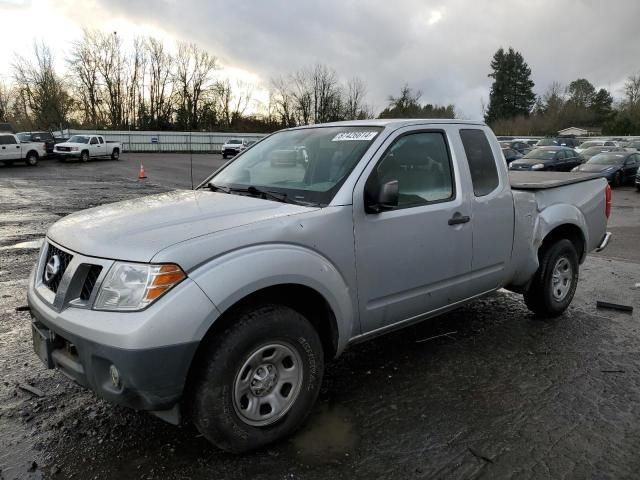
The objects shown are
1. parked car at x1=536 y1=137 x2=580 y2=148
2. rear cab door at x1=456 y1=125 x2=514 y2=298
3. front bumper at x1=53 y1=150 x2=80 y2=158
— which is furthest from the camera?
parked car at x1=536 y1=137 x2=580 y2=148

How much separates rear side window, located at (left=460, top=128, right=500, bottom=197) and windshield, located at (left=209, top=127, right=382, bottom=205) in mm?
927

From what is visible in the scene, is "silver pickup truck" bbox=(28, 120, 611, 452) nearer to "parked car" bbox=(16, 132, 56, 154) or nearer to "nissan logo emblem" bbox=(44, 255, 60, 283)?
"nissan logo emblem" bbox=(44, 255, 60, 283)

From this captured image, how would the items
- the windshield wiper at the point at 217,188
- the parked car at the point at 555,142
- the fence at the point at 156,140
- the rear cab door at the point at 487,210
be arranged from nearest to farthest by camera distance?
the windshield wiper at the point at 217,188 < the rear cab door at the point at 487,210 < the parked car at the point at 555,142 < the fence at the point at 156,140

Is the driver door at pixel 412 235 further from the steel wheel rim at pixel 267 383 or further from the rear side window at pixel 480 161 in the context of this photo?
the steel wheel rim at pixel 267 383

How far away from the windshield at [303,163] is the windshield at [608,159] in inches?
855

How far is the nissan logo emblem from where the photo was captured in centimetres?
279

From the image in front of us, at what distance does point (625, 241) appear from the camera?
381 inches

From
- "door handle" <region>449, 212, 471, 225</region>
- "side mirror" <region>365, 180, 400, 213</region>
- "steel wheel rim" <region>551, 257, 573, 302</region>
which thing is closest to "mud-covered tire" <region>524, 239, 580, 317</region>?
"steel wheel rim" <region>551, 257, 573, 302</region>

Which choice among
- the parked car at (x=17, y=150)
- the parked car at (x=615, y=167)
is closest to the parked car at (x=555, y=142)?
the parked car at (x=615, y=167)

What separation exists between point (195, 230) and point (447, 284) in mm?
2023

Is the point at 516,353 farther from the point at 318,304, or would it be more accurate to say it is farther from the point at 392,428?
the point at 318,304

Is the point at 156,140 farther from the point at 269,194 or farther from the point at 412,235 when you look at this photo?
the point at 412,235

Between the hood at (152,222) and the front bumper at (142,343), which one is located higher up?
the hood at (152,222)

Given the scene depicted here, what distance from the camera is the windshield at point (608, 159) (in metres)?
21.7
